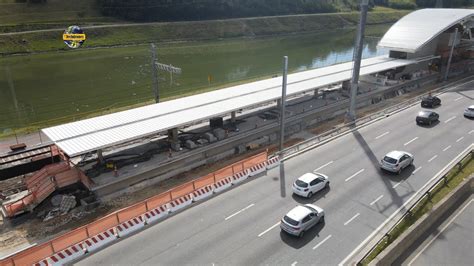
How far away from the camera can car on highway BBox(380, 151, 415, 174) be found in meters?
26.0

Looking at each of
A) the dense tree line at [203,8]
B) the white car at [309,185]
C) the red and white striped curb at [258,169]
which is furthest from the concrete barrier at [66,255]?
the dense tree line at [203,8]

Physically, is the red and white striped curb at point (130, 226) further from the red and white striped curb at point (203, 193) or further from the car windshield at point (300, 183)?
the car windshield at point (300, 183)

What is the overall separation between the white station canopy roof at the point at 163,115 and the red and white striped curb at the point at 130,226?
6.04 meters

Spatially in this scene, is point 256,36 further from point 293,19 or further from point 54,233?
point 54,233

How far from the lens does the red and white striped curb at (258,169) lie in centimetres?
2677

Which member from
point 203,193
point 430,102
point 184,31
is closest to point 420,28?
point 430,102

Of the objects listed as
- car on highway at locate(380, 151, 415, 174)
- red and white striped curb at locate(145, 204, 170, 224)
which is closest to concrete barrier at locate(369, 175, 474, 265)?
car on highway at locate(380, 151, 415, 174)

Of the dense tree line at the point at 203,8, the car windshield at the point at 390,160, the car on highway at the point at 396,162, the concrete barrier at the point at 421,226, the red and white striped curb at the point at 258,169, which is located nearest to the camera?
the concrete barrier at the point at 421,226

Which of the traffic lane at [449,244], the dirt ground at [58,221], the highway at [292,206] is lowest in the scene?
the dirt ground at [58,221]

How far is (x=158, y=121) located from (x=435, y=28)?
49.6 meters

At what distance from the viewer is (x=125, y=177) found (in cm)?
2558

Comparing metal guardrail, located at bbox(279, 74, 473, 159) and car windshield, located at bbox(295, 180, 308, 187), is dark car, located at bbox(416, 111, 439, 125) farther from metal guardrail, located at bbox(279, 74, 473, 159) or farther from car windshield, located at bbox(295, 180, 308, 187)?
car windshield, located at bbox(295, 180, 308, 187)

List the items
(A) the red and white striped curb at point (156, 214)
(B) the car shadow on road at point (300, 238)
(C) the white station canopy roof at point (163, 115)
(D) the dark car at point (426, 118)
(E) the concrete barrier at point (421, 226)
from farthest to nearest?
(D) the dark car at point (426, 118), (C) the white station canopy roof at point (163, 115), (A) the red and white striped curb at point (156, 214), (B) the car shadow on road at point (300, 238), (E) the concrete barrier at point (421, 226)

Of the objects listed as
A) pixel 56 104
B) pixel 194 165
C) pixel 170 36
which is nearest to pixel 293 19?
pixel 170 36
